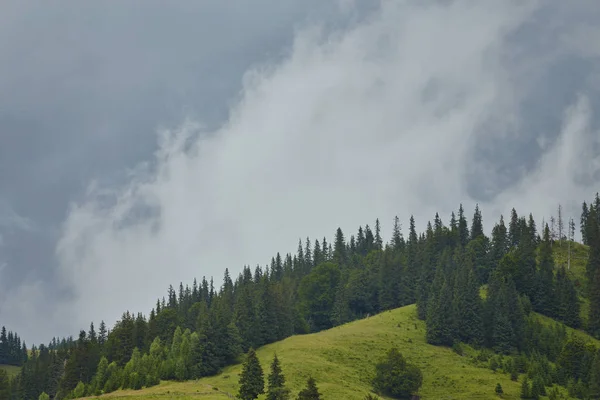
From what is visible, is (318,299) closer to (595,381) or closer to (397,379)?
(397,379)

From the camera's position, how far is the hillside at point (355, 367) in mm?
104500

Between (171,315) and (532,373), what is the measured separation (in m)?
Answer: 96.1

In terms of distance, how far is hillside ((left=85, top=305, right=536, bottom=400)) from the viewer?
104 m

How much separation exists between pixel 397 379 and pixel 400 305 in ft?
239

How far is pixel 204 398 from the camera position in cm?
9100

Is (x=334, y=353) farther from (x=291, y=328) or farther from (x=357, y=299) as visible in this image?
(x=357, y=299)

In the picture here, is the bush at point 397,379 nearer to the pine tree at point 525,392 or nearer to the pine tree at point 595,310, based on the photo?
the pine tree at point 525,392

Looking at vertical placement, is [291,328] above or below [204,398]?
above

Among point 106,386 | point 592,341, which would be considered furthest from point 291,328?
point 592,341

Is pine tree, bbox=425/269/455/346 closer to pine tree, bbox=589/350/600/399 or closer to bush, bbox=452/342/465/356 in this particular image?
bush, bbox=452/342/465/356

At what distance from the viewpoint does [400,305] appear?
188 m

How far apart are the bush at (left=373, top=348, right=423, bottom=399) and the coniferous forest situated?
2066 cm

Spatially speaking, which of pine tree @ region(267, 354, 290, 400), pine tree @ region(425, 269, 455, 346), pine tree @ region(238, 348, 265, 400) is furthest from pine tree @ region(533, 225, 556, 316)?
pine tree @ region(267, 354, 290, 400)

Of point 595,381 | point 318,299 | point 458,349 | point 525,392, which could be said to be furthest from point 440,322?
point 318,299
